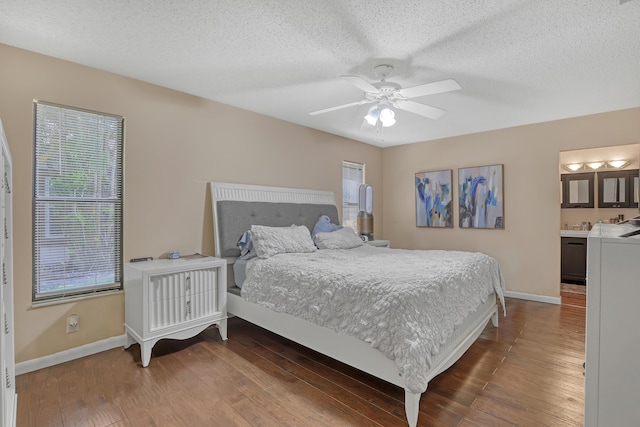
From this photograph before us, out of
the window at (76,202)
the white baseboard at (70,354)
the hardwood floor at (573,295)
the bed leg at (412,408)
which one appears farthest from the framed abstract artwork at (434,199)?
the white baseboard at (70,354)

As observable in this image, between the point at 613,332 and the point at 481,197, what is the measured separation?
403 centimetres

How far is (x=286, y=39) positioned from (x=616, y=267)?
2221 millimetres

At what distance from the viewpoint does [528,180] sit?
14.4 feet

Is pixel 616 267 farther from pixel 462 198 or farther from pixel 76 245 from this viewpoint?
pixel 462 198

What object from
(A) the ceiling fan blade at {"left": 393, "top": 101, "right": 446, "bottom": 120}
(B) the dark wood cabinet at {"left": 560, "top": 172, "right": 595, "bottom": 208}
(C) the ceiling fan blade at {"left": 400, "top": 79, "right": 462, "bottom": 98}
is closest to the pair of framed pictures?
(B) the dark wood cabinet at {"left": 560, "top": 172, "right": 595, "bottom": 208}

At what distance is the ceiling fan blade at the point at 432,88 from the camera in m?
2.29

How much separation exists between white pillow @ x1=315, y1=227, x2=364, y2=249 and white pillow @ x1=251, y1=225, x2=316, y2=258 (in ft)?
0.70

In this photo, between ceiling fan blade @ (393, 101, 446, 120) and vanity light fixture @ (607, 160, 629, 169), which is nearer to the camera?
ceiling fan blade @ (393, 101, 446, 120)

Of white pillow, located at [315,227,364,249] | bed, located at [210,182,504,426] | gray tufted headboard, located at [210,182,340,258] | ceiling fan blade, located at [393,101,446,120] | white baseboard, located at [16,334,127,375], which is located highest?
ceiling fan blade, located at [393,101,446,120]

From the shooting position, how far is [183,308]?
2764 mm

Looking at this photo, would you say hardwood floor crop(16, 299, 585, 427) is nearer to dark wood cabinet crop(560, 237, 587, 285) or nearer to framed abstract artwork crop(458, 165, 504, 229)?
framed abstract artwork crop(458, 165, 504, 229)

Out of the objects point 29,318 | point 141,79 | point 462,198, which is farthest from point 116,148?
point 462,198

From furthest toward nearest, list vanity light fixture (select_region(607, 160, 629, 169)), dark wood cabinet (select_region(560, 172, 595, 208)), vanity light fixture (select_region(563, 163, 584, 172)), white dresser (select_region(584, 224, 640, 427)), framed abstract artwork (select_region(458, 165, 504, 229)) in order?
vanity light fixture (select_region(563, 163, 584, 172)) → dark wood cabinet (select_region(560, 172, 595, 208)) → vanity light fixture (select_region(607, 160, 629, 169)) → framed abstract artwork (select_region(458, 165, 504, 229)) → white dresser (select_region(584, 224, 640, 427))

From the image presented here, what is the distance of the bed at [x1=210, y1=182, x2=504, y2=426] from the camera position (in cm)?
184
